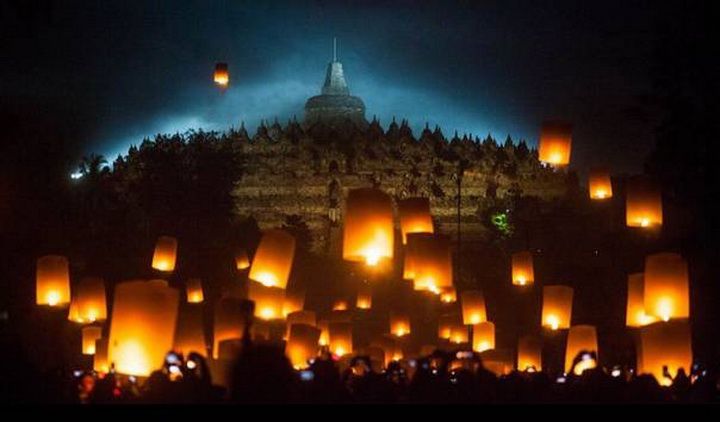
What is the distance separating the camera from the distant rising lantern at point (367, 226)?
9.86 meters

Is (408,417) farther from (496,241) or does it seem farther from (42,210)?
(496,241)

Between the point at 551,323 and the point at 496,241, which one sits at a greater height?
the point at 496,241

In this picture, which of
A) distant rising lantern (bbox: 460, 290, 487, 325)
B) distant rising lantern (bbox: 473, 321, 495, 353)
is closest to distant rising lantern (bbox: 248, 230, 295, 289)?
distant rising lantern (bbox: 473, 321, 495, 353)

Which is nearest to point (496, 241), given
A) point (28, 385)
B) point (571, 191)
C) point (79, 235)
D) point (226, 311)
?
point (571, 191)

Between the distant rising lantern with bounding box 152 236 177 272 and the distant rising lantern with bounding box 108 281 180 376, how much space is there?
9.41 meters

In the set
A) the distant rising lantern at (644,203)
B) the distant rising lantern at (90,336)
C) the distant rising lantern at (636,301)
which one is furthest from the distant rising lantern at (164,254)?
the distant rising lantern at (636,301)

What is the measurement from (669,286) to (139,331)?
497 cm

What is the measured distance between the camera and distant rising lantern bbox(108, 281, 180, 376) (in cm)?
793

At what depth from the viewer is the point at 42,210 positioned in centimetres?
1877

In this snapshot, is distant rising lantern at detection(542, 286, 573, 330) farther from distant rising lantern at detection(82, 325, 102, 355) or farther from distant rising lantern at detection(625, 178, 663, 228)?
distant rising lantern at detection(82, 325, 102, 355)

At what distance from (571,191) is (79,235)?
2149 centimetres

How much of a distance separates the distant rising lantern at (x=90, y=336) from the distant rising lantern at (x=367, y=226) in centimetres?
588

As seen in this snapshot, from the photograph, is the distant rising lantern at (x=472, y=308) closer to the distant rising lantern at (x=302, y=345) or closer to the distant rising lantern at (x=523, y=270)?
the distant rising lantern at (x=523, y=270)

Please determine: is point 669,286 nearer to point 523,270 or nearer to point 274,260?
point 274,260
